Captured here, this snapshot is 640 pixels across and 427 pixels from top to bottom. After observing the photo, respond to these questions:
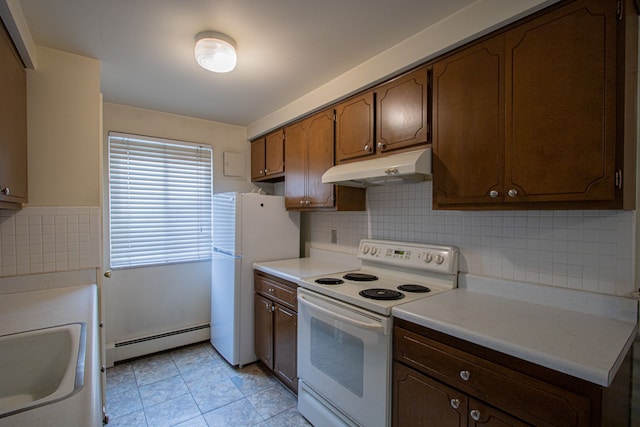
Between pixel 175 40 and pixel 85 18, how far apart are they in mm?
410

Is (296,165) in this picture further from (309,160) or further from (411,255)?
(411,255)

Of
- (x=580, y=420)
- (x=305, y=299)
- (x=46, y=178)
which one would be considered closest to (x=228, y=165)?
(x=46, y=178)

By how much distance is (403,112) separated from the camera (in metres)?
1.81

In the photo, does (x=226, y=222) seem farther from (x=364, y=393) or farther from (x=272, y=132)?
(x=364, y=393)

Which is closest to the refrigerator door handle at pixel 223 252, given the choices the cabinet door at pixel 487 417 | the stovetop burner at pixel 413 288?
the stovetop burner at pixel 413 288

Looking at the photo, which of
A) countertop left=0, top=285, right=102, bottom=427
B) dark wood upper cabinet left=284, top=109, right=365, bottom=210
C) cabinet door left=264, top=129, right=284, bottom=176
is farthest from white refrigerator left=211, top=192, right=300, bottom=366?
countertop left=0, top=285, right=102, bottom=427

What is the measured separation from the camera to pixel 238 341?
2688mm

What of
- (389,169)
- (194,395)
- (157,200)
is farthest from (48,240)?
(389,169)

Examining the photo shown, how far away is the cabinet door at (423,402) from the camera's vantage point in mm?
1222

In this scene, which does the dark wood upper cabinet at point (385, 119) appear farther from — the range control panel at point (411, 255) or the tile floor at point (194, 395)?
the tile floor at point (194, 395)

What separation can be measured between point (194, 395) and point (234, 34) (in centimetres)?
249

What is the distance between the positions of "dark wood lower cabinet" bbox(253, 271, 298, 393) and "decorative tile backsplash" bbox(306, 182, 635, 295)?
855 millimetres

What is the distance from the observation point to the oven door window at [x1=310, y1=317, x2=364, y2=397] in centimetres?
163

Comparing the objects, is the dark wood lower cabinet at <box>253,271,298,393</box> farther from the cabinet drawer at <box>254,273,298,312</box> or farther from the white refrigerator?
the white refrigerator
